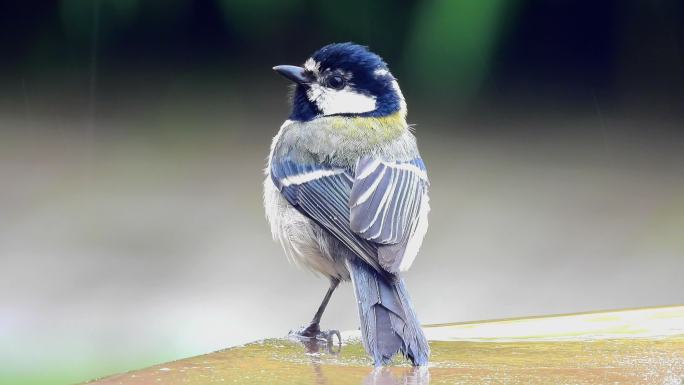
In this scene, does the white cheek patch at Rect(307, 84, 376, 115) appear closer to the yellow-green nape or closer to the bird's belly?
the yellow-green nape

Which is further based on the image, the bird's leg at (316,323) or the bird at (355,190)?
the bird's leg at (316,323)

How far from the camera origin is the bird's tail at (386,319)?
134 cm

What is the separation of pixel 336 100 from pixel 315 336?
21.4 inches

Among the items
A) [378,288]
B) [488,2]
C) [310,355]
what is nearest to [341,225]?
[378,288]

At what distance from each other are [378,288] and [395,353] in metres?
0.17

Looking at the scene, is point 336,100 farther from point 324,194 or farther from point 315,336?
point 315,336

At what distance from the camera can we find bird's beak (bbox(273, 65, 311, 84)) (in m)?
1.97

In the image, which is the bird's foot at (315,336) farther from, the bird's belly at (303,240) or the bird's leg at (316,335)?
the bird's belly at (303,240)

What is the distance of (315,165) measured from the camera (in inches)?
70.0

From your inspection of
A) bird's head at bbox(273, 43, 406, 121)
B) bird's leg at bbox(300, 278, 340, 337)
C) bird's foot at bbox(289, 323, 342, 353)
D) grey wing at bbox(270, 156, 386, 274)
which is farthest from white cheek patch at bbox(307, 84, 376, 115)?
bird's foot at bbox(289, 323, 342, 353)

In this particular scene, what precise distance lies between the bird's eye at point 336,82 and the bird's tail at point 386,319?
1.73 feet

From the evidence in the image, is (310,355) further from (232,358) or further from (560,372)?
(560,372)

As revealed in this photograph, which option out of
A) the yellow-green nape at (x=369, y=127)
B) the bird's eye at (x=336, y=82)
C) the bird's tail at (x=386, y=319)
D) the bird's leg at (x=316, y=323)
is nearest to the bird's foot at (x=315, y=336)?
the bird's leg at (x=316, y=323)

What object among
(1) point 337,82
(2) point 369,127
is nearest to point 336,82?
(1) point 337,82
